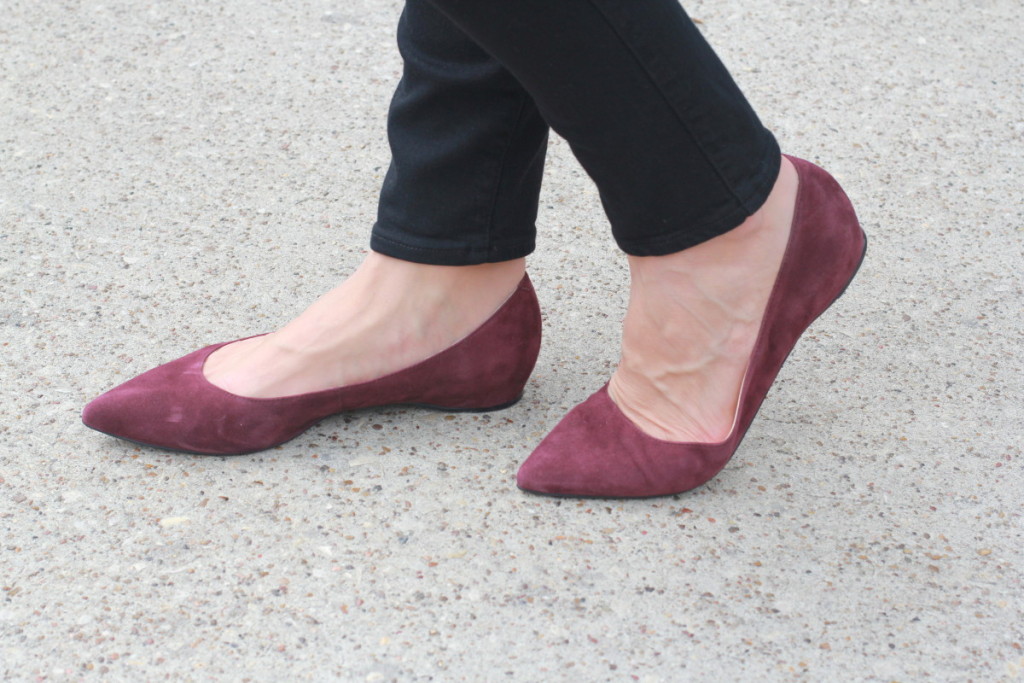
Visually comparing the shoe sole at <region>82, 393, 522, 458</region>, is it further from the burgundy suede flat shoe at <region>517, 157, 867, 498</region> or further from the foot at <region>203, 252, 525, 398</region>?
the burgundy suede flat shoe at <region>517, 157, 867, 498</region>

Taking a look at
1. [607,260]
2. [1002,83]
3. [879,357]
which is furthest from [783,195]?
[1002,83]

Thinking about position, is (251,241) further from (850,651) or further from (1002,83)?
(1002,83)

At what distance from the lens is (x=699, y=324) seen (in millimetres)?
1140

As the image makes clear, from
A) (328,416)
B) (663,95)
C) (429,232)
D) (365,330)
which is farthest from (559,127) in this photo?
(328,416)

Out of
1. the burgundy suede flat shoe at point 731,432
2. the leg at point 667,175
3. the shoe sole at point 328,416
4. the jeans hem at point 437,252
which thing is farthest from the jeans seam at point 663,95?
the shoe sole at point 328,416

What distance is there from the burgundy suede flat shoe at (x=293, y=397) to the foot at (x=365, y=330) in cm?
2

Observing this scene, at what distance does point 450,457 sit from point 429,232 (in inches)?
11.0

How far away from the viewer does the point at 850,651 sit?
1.02 metres

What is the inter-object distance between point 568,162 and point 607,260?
392mm

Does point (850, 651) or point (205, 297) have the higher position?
point (205, 297)

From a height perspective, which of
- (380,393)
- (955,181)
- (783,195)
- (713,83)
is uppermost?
(713,83)

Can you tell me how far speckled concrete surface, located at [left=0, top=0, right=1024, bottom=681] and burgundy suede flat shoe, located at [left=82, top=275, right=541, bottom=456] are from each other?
A: 0.10ft

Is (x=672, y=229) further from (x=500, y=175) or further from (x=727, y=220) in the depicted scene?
(x=500, y=175)

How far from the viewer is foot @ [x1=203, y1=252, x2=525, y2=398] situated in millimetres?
1268
